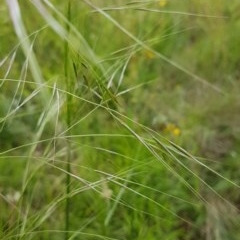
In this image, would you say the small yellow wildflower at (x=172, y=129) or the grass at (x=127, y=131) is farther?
the small yellow wildflower at (x=172, y=129)

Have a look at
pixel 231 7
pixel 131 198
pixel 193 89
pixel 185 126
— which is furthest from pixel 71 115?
pixel 231 7

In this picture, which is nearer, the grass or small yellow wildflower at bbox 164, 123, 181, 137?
the grass

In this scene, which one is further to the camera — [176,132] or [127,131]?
[176,132]

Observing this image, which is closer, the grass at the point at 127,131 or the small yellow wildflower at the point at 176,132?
the grass at the point at 127,131

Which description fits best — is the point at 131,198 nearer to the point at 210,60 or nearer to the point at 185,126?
the point at 185,126

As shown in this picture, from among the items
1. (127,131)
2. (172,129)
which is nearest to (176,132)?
(172,129)

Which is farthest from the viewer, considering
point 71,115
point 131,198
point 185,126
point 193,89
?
point 193,89

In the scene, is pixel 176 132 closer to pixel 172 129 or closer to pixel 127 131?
pixel 172 129

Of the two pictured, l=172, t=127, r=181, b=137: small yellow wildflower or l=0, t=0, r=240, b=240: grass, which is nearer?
l=0, t=0, r=240, b=240: grass
